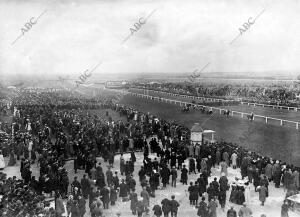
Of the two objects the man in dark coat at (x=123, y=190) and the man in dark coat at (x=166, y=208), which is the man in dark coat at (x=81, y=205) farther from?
the man in dark coat at (x=166, y=208)

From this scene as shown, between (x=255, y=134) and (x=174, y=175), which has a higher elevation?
(x=174, y=175)

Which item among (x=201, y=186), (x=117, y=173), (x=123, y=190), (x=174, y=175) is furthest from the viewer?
(x=117, y=173)

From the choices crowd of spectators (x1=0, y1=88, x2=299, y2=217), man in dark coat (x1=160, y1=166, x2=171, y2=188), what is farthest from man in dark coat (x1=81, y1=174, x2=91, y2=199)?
man in dark coat (x1=160, y1=166, x2=171, y2=188)

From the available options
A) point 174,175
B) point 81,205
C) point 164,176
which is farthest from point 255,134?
point 81,205

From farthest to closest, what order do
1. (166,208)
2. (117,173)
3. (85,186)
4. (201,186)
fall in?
(117,173) < (201,186) < (85,186) < (166,208)

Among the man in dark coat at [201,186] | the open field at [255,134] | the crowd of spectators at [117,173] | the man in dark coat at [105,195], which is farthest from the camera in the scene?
the open field at [255,134]

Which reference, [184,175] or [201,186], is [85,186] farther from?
[201,186]

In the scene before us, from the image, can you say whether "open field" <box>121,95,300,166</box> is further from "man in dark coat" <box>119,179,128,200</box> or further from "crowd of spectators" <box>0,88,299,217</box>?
"man in dark coat" <box>119,179,128,200</box>

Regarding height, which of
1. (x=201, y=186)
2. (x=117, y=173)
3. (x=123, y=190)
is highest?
(x=201, y=186)

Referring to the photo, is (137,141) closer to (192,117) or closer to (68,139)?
(68,139)

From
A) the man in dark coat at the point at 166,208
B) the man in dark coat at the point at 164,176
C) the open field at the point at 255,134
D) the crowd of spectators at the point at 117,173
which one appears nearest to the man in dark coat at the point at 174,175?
the crowd of spectators at the point at 117,173
